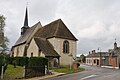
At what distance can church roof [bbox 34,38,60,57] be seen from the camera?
102ft

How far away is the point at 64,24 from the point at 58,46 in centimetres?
559

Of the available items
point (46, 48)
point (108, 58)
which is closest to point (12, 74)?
point (46, 48)

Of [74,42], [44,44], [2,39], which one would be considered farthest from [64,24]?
[2,39]

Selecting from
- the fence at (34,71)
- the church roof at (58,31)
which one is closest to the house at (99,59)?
the church roof at (58,31)

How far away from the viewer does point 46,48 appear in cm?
3275

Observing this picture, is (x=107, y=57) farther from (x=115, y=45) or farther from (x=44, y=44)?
(x=44, y=44)

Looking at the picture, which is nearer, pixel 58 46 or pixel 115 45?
pixel 58 46

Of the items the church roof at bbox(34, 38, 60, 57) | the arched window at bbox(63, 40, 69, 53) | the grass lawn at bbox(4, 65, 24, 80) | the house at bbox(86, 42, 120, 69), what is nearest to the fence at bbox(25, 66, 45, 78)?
the grass lawn at bbox(4, 65, 24, 80)

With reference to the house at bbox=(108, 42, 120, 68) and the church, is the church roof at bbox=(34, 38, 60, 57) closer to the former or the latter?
the church

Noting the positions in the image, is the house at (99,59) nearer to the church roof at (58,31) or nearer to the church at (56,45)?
the church at (56,45)

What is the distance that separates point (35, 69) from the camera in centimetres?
2070

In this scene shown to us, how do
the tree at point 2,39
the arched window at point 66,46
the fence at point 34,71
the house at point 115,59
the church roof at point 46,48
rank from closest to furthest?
the fence at point 34,71 < the church roof at point 46,48 < the tree at point 2,39 < the arched window at point 66,46 < the house at point 115,59

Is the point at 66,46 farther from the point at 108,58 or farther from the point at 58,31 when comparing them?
the point at 108,58

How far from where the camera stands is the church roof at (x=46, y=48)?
1229 inches
